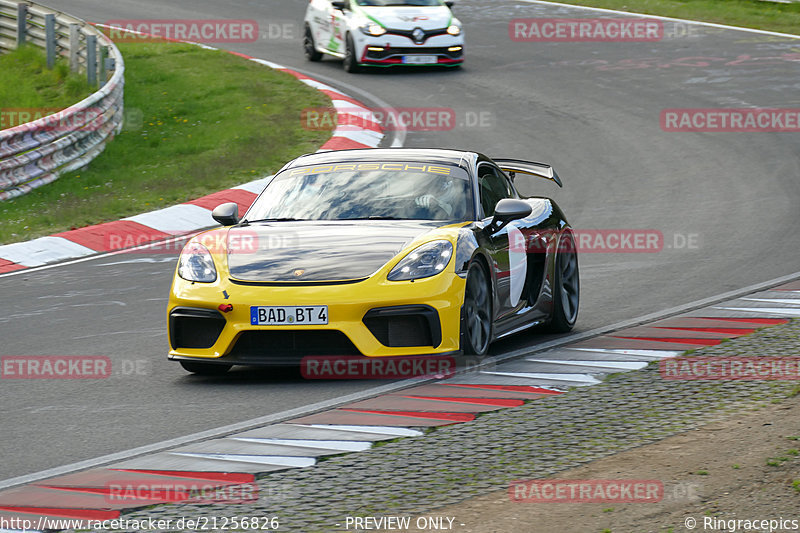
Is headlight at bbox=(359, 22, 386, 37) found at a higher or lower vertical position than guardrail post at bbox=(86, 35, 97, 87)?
higher

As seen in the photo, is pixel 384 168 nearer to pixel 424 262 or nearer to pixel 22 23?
pixel 424 262

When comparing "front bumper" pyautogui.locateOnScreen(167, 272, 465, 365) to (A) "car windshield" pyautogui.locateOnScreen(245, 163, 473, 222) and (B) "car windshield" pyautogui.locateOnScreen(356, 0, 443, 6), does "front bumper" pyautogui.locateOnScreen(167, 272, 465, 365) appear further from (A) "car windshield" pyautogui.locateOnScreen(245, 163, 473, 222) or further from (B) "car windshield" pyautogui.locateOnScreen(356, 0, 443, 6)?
(B) "car windshield" pyautogui.locateOnScreen(356, 0, 443, 6)

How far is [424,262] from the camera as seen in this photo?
7.71m

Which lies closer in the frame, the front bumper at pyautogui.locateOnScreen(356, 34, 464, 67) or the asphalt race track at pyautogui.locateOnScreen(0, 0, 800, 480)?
the asphalt race track at pyautogui.locateOnScreen(0, 0, 800, 480)

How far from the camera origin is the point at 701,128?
18.7 metres

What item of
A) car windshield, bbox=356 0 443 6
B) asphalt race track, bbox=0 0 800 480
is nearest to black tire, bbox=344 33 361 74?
asphalt race track, bbox=0 0 800 480

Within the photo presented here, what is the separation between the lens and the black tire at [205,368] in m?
7.95

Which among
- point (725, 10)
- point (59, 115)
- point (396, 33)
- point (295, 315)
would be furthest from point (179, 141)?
point (725, 10)

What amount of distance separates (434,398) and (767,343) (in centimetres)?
254

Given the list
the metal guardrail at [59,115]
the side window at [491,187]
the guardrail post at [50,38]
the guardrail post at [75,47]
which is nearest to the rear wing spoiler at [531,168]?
the side window at [491,187]

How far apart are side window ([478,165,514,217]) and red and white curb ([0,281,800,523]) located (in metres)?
1.07

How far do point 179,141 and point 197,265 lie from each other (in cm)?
1080

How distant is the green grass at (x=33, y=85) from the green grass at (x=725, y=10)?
12.7m

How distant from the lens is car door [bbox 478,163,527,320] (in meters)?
8.47
